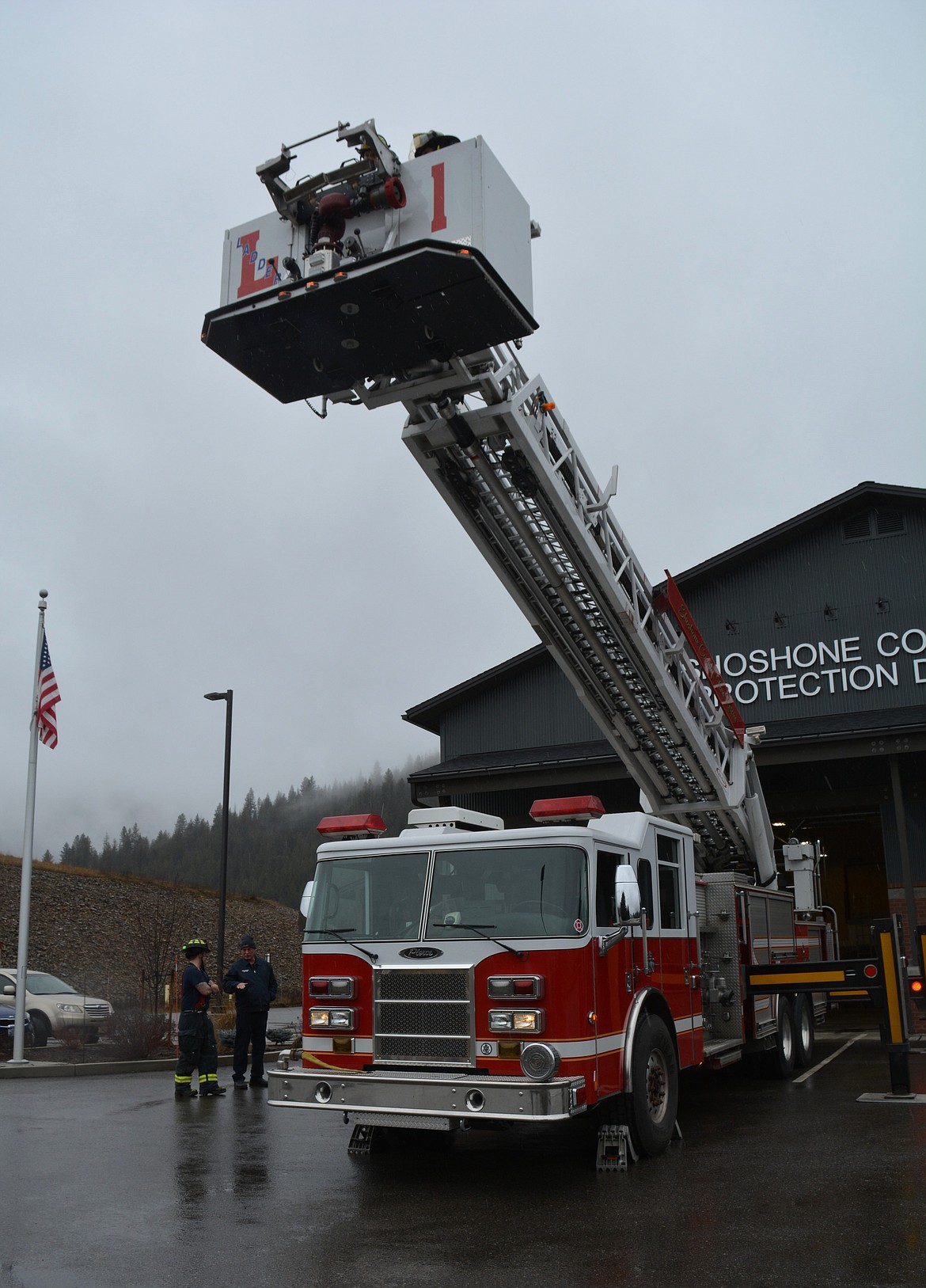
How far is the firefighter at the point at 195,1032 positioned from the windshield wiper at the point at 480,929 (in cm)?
467

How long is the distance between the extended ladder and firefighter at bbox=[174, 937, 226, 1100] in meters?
4.84

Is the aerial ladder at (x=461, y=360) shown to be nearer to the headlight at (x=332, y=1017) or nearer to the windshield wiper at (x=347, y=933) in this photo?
the windshield wiper at (x=347, y=933)

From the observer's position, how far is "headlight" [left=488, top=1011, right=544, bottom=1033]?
23.4 feet

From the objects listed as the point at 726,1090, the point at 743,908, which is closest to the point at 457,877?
the point at 743,908

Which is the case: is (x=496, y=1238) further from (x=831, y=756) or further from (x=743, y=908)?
(x=831, y=756)

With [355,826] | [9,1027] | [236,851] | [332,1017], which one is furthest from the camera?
[236,851]

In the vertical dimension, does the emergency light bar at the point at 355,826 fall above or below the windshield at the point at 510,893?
above

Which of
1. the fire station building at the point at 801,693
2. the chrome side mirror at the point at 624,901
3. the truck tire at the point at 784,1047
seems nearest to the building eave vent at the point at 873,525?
the fire station building at the point at 801,693

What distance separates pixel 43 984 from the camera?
20938 millimetres

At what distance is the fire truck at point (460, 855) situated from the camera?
7.17 meters

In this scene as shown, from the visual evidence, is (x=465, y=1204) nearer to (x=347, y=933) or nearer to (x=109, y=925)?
(x=347, y=933)

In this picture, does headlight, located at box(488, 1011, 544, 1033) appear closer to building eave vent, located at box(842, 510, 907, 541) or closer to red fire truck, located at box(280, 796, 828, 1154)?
red fire truck, located at box(280, 796, 828, 1154)

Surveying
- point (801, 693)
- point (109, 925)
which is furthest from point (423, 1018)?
point (109, 925)

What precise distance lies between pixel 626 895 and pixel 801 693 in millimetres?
14864
